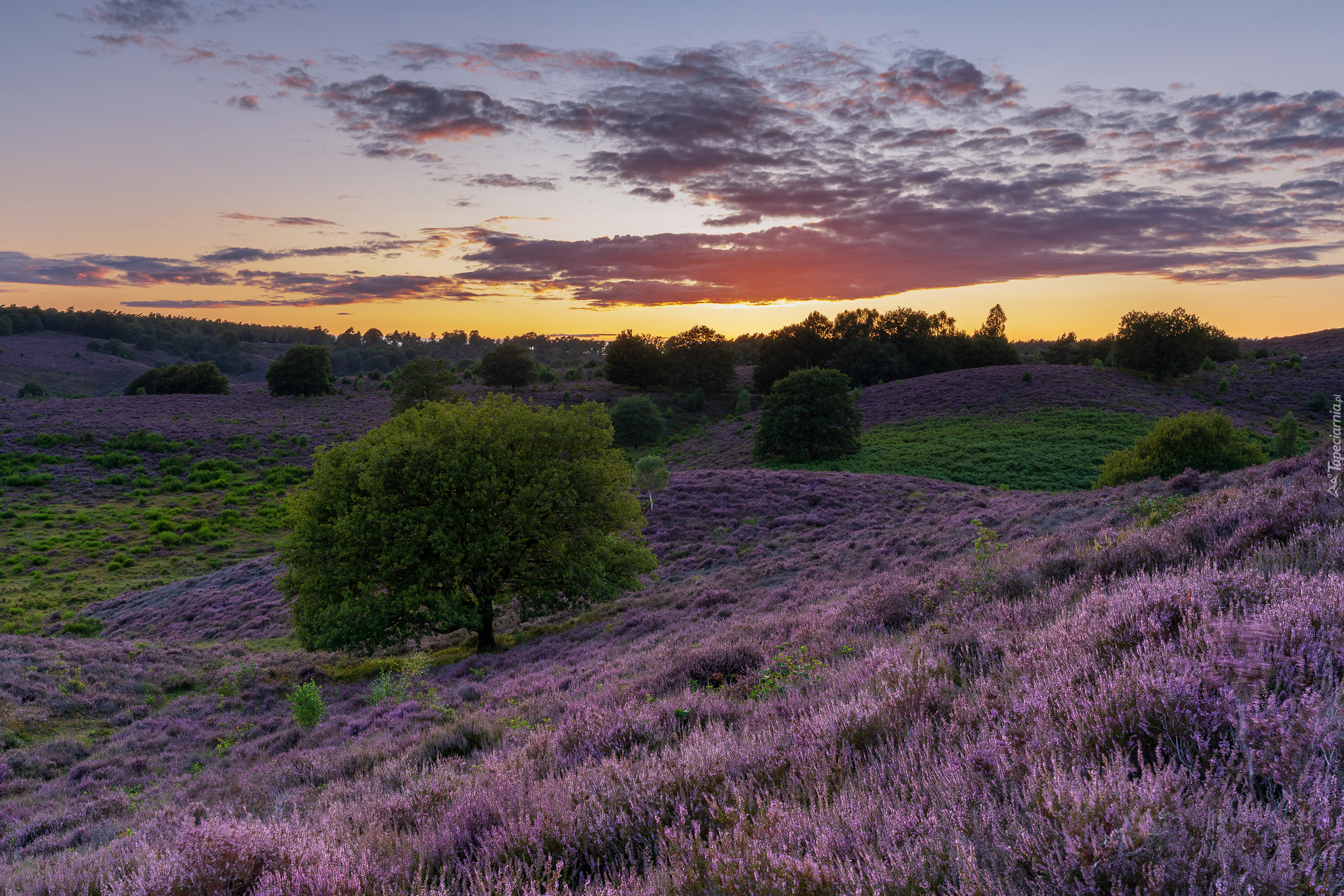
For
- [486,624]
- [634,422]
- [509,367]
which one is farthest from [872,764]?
[509,367]

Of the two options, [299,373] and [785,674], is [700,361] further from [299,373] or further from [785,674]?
[785,674]

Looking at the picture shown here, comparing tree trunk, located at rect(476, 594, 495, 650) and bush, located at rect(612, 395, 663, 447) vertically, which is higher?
bush, located at rect(612, 395, 663, 447)

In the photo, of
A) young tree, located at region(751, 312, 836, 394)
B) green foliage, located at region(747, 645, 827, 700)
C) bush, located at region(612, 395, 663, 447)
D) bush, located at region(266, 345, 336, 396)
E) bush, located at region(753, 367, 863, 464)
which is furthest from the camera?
young tree, located at region(751, 312, 836, 394)

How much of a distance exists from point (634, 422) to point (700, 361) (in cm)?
2487

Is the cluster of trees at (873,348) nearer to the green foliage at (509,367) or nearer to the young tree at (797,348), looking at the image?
the young tree at (797,348)

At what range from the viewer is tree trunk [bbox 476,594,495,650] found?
18.4 metres

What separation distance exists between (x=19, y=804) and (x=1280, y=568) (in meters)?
15.9

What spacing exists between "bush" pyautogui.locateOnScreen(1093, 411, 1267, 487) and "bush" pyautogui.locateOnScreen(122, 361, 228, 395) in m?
100

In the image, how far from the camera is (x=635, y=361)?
315ft

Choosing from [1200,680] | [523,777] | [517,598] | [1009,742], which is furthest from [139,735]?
[1200,680]

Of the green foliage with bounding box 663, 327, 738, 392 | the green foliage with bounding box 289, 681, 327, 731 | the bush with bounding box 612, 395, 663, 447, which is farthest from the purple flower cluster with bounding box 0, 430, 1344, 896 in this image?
the green foliage with bounding box 663, 327, 738, 392

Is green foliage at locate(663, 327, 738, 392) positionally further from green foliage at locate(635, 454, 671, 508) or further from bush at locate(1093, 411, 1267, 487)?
bush at locate(1093, 411, 1267, 487)

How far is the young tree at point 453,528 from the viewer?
17.3 meters

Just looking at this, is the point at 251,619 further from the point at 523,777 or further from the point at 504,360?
the point at 504,360
